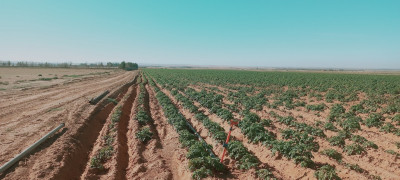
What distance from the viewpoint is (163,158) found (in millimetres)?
7754

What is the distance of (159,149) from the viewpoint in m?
8.56

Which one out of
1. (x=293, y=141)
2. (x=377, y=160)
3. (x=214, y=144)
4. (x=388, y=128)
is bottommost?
(x=214, y=144)

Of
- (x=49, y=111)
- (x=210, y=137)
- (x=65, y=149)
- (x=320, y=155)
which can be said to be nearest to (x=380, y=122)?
(x=320, y=155)

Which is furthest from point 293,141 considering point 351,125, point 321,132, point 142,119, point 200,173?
point 142,119

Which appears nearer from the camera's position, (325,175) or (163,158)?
(325,175)

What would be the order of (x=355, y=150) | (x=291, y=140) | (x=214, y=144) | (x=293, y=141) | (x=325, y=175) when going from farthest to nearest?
(x=214, y=144) → (x=291, y=140) → (x=293, y=141) → (x=355, y=150) → (x=325, y=175)

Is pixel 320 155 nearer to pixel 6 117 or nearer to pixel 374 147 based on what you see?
pixel 374 147

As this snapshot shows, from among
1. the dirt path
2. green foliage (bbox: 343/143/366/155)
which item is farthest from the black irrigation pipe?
green foliage (bbox: 343/143/366/155)

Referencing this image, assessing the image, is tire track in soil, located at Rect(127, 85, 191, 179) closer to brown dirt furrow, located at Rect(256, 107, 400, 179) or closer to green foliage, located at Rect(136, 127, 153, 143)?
green foliage, located at Rect(136, 127, 153, 143)

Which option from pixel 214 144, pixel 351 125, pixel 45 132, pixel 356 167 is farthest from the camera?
pixel 351 125

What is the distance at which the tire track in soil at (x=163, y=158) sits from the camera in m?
6.61

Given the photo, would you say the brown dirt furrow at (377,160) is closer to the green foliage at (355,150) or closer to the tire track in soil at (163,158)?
the green foliage at (355,150)

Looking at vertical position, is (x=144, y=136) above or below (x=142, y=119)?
below

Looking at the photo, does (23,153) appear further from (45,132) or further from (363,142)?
(363,142)
